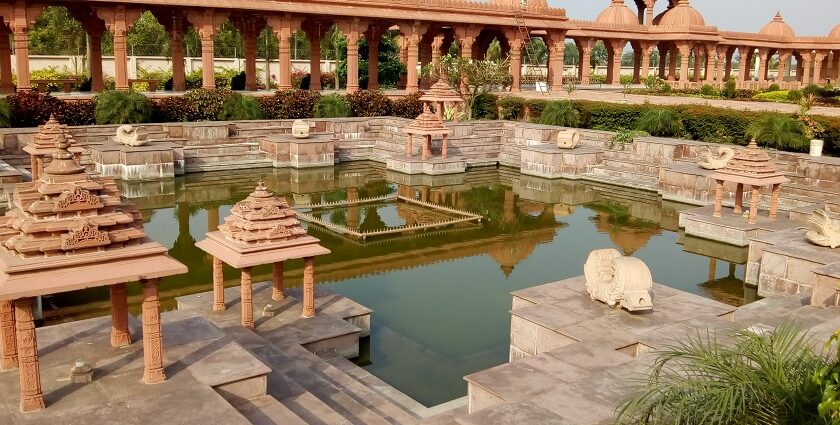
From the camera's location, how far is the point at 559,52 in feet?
101

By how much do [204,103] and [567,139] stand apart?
9.42 metres

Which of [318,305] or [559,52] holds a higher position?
[559,52]

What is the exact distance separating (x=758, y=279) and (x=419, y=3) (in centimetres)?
1845

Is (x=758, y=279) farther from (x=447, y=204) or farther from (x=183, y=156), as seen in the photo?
(x=183, y=156)

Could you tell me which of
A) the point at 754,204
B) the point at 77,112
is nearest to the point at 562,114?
the point at 754,204

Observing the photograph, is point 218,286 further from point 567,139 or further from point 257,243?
point 567,139

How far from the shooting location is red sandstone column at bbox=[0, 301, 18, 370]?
5504mm

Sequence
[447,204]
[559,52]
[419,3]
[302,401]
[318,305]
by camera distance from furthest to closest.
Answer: [559,52]
[419,3]
[447,204]
[318,305]
[302,401]

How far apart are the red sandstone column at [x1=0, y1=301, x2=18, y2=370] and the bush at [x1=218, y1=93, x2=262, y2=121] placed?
15069mm

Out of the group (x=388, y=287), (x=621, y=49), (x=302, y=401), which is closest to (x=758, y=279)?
(x=388, y=287)

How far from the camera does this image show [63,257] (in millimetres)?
5105

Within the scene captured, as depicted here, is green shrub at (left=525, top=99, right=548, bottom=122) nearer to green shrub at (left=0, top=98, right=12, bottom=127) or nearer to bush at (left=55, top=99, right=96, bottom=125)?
bush at (left=55, top=99, right=96, bottom=125)

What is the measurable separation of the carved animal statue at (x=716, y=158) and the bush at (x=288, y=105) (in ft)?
35.2

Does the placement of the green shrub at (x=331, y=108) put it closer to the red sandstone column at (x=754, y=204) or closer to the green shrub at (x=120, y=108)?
the green shrub at (x=120, y=108)
